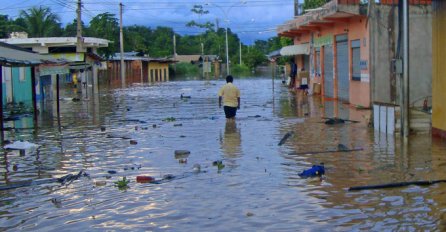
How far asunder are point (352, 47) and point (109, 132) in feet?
42.3

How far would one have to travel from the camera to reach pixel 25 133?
62.1 ft

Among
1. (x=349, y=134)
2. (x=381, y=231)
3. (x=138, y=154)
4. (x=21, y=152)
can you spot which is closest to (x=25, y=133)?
(x=21, y=152)

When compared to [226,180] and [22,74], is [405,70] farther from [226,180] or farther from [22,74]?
[22,74]

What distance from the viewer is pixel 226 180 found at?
1043 centimetres

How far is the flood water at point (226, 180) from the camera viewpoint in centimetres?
788

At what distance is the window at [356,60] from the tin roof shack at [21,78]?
11907 millimetres

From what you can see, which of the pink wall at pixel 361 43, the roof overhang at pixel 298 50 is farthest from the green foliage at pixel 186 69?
the pink wall at pixel 361 43

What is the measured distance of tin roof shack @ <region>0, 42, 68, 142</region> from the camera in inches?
874

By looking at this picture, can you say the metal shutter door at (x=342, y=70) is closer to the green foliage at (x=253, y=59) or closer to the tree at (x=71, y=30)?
the tree at (x=71, y=30)

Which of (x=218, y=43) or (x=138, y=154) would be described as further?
(x=218, y=43)

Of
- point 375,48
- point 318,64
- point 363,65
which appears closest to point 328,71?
point 318,64

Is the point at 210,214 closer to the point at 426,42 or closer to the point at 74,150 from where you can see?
the point at 74,150

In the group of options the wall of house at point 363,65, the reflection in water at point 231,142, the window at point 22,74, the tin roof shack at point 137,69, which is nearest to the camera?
the reflection in water at point 231,142

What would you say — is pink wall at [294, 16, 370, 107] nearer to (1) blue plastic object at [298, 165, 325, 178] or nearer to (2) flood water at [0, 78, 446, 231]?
(2) flood water at [0, 78, 446, 231]
